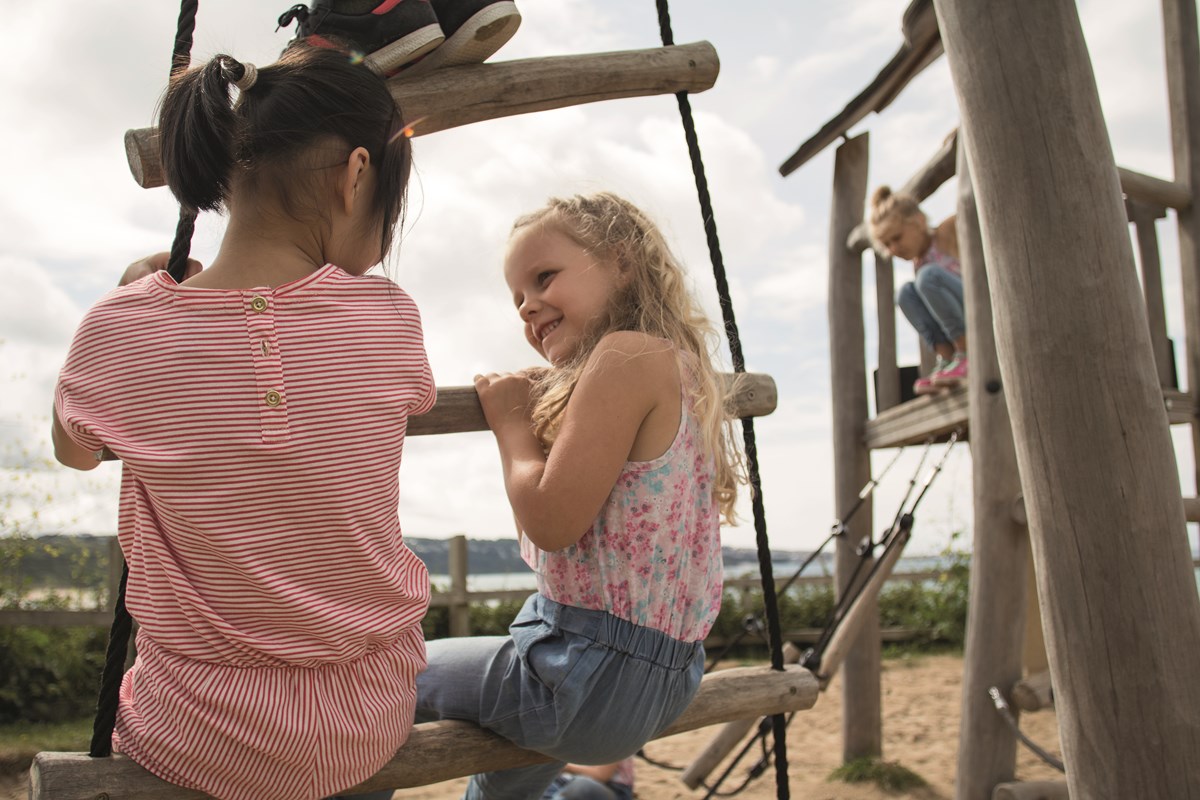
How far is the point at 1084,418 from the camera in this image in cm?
198

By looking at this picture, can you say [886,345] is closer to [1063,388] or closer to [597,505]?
[1063,388]

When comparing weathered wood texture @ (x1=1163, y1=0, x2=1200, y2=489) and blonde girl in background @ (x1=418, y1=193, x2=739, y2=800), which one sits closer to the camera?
blonde girl in background @ (x1=418, y1=193, x2=739, y2=800)

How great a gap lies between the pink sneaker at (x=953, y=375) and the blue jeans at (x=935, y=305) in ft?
0.54

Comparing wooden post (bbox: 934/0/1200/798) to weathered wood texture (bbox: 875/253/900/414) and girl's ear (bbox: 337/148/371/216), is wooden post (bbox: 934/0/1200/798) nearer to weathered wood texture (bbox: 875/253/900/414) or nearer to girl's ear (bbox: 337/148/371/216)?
girl's ear (bbox: 337/148/371/216)

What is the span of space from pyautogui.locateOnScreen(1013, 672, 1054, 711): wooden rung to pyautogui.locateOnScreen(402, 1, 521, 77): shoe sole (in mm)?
2996

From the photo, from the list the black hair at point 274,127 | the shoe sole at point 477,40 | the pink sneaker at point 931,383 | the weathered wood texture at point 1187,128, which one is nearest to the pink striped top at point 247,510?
Answer: the black hair at point 274,127

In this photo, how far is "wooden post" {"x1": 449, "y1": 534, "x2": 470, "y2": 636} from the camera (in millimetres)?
9203

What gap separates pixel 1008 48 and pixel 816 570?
9815 millimetres

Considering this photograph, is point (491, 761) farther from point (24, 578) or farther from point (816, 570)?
point (816, 570)

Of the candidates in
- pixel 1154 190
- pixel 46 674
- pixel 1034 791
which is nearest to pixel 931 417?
pixel 1154 190

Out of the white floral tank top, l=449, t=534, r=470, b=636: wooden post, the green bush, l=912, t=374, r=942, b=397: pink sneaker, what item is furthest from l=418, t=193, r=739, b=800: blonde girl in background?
l=449, t=534, r=470, b=636: wooden post

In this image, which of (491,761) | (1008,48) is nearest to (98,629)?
(491,761)

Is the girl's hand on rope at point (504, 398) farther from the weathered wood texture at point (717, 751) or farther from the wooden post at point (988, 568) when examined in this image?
the weathered wood texture at point (717, 751)

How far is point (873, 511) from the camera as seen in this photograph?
19.7ft
